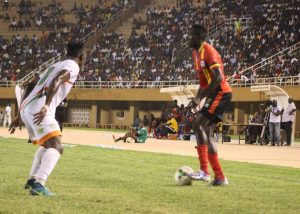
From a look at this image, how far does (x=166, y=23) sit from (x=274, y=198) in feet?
171

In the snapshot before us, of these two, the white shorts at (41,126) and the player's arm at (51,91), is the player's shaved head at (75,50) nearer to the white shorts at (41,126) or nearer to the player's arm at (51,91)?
the player's arm at (51,91)

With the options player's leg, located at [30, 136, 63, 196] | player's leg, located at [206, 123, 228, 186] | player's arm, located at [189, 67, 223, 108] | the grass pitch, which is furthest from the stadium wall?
player's leg, located at [30, 136, 63, 196]

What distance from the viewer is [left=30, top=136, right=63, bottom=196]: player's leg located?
901 cm

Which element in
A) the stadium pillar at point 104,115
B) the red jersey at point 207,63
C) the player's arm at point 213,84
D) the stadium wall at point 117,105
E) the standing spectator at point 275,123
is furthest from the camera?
the stadium pillar at point 104,115

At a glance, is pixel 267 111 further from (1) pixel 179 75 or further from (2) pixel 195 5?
(2) pixel 195 5

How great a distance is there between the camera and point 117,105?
59.6 metres

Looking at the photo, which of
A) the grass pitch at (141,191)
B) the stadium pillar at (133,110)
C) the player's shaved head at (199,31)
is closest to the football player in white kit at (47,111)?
the grass pitch at (141,191)

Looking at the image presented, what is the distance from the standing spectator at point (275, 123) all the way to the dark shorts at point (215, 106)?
18.7 m

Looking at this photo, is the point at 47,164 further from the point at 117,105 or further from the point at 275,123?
the point at 117,105

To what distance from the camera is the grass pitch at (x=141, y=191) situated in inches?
319

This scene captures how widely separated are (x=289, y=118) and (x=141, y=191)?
22.2 m

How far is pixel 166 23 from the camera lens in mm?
61031

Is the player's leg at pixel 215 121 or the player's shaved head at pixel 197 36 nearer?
the player's leg at pixel 215 121

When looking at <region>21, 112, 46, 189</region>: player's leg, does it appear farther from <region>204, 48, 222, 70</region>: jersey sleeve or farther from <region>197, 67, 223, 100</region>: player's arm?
<region>204, 48, 222, 70</region>: jersey sleeve
